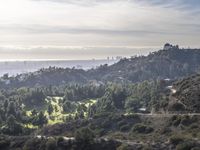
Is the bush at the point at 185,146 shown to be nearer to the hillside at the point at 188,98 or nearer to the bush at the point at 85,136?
the bush at the point at 85,136

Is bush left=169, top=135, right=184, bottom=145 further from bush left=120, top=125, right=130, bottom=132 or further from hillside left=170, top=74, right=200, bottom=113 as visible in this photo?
hillside left=170, top=74, right=200, bottom=113

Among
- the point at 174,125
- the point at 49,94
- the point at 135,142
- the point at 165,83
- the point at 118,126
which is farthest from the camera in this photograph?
the point at 49,94

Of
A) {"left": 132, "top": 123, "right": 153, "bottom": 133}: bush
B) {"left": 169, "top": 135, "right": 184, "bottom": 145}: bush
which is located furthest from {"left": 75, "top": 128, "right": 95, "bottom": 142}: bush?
{"left": 132, "top": 123, "right": 153, "bottom": 133}: bush

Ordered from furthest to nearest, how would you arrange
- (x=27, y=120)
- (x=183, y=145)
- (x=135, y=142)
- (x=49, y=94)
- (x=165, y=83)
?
(x=49, y=94), (x=165, y=83), (x=27, y=120), (x=135, y=142), (x=183, y=145)

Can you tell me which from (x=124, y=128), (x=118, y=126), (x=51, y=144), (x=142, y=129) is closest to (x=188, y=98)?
(x=118, y=126)

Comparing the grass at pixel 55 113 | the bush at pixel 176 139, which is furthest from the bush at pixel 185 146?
the grass at pixel 55 113

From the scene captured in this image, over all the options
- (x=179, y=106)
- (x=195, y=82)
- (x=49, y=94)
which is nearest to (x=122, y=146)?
(x=179, y=106)

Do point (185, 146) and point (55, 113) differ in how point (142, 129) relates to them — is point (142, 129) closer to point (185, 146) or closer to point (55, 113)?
point (185, 146)

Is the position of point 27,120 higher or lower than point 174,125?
lower

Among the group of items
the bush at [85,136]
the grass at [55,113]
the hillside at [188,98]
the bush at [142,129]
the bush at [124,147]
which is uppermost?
the hillside at [188,98]

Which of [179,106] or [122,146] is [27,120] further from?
[122,146]

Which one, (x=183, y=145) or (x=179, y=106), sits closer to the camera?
(x=183, y=145)
